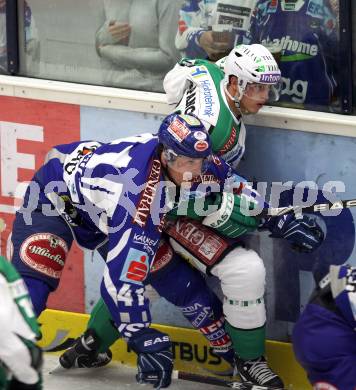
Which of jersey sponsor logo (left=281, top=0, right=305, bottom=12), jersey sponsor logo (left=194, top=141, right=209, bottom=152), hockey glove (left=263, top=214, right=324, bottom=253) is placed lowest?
hockey glove (left=263, top=214, right=324, bottom=253)

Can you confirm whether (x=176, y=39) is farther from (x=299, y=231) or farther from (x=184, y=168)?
(x=299, y=231)

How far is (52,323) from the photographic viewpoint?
244 inches

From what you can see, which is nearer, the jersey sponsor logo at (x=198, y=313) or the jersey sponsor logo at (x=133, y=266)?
the jersey sponsor logo at (x=133, y=266)

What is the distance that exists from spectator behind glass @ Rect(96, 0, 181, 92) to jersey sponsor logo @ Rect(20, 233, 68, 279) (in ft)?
2.69

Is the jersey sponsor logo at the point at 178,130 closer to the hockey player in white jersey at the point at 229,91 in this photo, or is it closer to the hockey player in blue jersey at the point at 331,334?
the hockey player in white jersey at the point at 229,91

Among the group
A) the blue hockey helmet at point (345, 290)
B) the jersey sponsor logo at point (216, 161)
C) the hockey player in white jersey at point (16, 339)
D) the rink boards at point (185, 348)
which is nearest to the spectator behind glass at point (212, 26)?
the jersey sponsor logo at point (216, 161)

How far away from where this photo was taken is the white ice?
5754 millimetres

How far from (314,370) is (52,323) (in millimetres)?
1763

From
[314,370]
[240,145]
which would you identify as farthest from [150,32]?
[314,370]

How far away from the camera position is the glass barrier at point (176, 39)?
5.57 m

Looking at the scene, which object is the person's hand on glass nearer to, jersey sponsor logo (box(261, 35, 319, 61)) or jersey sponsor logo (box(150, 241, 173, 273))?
jersey sponsor logo (box(261, 35, 319, 61))

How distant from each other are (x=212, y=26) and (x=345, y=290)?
1.53 meters

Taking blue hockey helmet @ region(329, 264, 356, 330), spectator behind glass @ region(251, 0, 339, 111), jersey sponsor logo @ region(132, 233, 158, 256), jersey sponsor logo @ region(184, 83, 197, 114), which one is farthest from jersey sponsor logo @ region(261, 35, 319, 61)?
blue hockey helmet @ region(329, 264, 356, 330)

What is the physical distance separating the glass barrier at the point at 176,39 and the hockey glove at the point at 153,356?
114 centimetres
